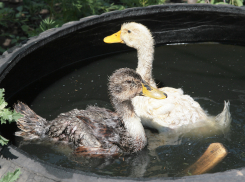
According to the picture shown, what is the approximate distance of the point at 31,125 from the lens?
4.18 meters

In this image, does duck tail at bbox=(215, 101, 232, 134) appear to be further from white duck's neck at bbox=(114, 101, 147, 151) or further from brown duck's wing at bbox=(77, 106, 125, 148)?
brown duck's wing at bbox=(77, 106, 125, 148)

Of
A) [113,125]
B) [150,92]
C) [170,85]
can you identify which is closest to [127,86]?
[150,92]

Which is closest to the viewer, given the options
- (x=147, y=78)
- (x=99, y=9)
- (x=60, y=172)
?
(x=60, y=172)

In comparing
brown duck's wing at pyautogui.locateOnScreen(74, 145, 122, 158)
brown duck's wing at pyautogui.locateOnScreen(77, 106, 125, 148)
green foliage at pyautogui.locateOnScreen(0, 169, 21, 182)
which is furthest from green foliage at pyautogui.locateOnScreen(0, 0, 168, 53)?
green foliage at pyautogui.locateOnScreen(0, 169, 21, 182)

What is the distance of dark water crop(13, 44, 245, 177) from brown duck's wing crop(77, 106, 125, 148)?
27 cm

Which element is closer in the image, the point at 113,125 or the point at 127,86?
the point at 127,86

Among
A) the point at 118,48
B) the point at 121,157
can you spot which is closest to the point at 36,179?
the point at 121,157

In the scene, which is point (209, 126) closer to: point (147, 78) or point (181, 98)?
point (181, 98)

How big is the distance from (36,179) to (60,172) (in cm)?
22

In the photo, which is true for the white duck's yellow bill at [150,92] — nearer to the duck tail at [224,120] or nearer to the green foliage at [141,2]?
the duck tail at [224,120]

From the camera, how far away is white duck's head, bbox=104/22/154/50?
4656 millimetres

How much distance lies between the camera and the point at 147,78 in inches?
190

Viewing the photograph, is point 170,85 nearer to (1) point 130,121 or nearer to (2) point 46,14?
(1) point 130,121

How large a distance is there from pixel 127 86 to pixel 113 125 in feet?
2.02
